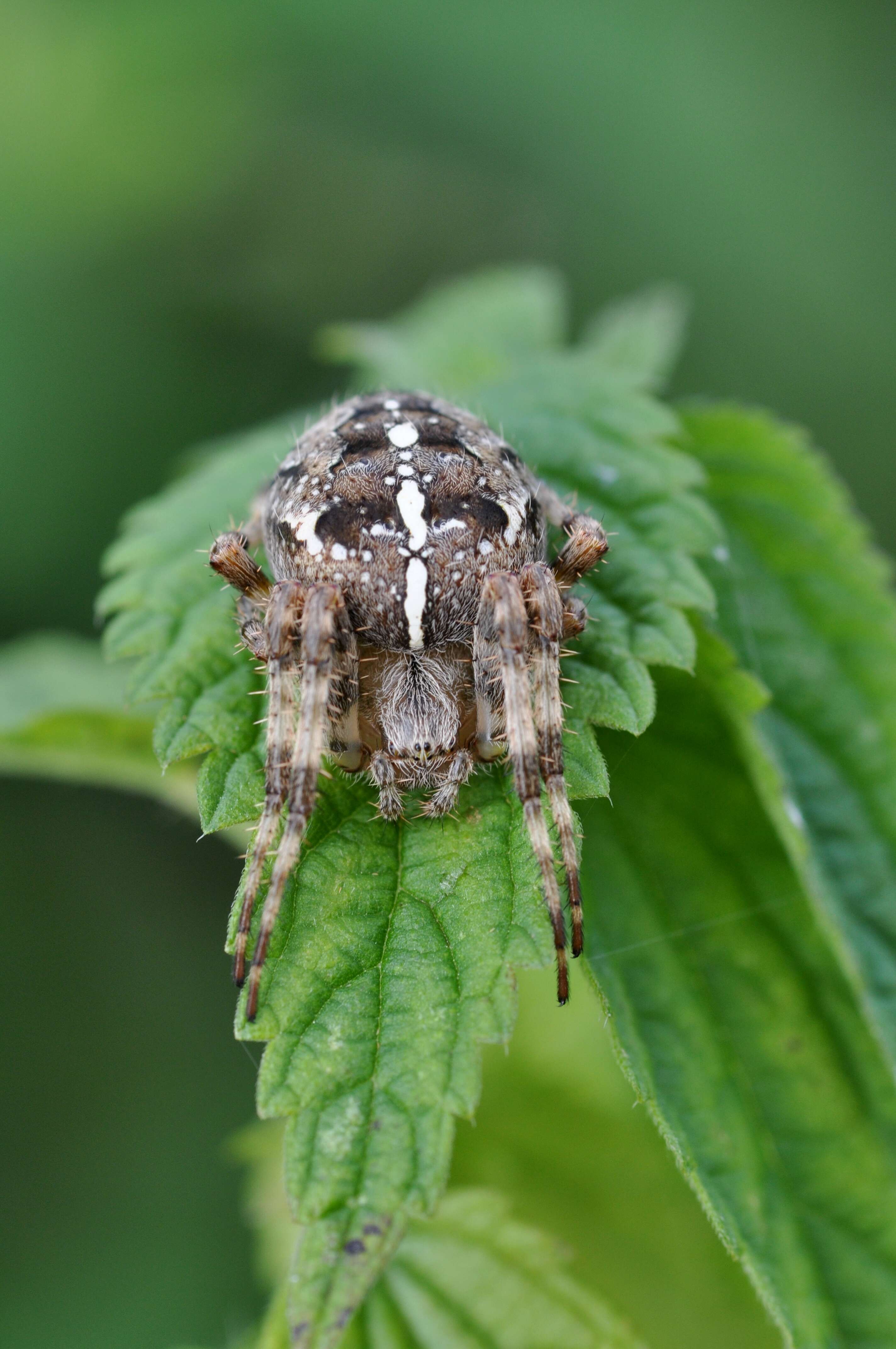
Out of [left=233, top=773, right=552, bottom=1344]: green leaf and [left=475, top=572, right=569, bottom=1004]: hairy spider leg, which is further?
[left=475, top=572, right=569, bottom=1004]: hairy spider leg

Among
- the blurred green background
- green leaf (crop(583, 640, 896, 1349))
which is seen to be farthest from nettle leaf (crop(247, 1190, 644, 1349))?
the blurred green background

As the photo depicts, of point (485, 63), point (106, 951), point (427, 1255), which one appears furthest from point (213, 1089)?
point (485, 63)

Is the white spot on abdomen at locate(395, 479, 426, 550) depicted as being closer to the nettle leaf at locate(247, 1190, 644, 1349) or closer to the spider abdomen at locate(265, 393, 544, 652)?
the spider abdomen at locate(265, 393, 544, 652)

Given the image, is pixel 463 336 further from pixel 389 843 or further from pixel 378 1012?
pixel 378 1012

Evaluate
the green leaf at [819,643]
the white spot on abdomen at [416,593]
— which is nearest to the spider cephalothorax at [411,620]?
the white spot on abdomen at [416,593]

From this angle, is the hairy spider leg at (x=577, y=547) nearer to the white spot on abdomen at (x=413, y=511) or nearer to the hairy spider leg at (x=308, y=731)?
the white spot on abdomen at (x=413, y=511)

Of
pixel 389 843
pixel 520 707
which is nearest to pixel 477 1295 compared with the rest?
pixel 389 843

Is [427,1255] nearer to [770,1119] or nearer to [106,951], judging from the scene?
[770,1119]
